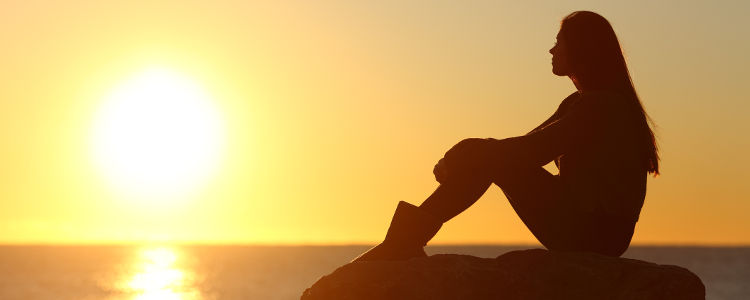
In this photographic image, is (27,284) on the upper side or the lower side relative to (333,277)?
upper

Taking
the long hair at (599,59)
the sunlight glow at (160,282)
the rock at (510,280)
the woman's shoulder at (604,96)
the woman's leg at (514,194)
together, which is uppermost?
the sunlight glow at (160,282)

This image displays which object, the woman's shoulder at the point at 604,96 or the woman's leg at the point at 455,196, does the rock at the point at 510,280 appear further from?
the woman's shoulder at the point at 604,96

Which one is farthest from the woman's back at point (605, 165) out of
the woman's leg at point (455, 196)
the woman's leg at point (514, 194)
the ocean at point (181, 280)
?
the ocean at point (181, 280)

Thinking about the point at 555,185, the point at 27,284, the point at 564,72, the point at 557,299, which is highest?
the point at 27,284

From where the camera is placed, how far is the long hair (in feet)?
34.0

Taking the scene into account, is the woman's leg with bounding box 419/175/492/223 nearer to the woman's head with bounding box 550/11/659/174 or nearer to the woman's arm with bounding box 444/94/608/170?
the woman's arm with bounding box 444/94/608/170

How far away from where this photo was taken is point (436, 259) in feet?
34.3

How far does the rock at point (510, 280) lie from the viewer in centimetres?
1030

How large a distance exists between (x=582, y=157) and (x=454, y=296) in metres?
1.44

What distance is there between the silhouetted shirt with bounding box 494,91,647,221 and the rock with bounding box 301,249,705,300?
1.67 feet

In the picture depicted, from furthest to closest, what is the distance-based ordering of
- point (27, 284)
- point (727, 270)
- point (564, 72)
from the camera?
1. point (727, 270)
2. point (27, 284)
3. point (564, 72)

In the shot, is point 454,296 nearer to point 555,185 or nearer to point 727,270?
point 555,185

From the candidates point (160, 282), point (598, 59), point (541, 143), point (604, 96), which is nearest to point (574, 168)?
point (541, 143)

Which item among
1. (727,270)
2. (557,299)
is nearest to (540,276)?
(557,299)
